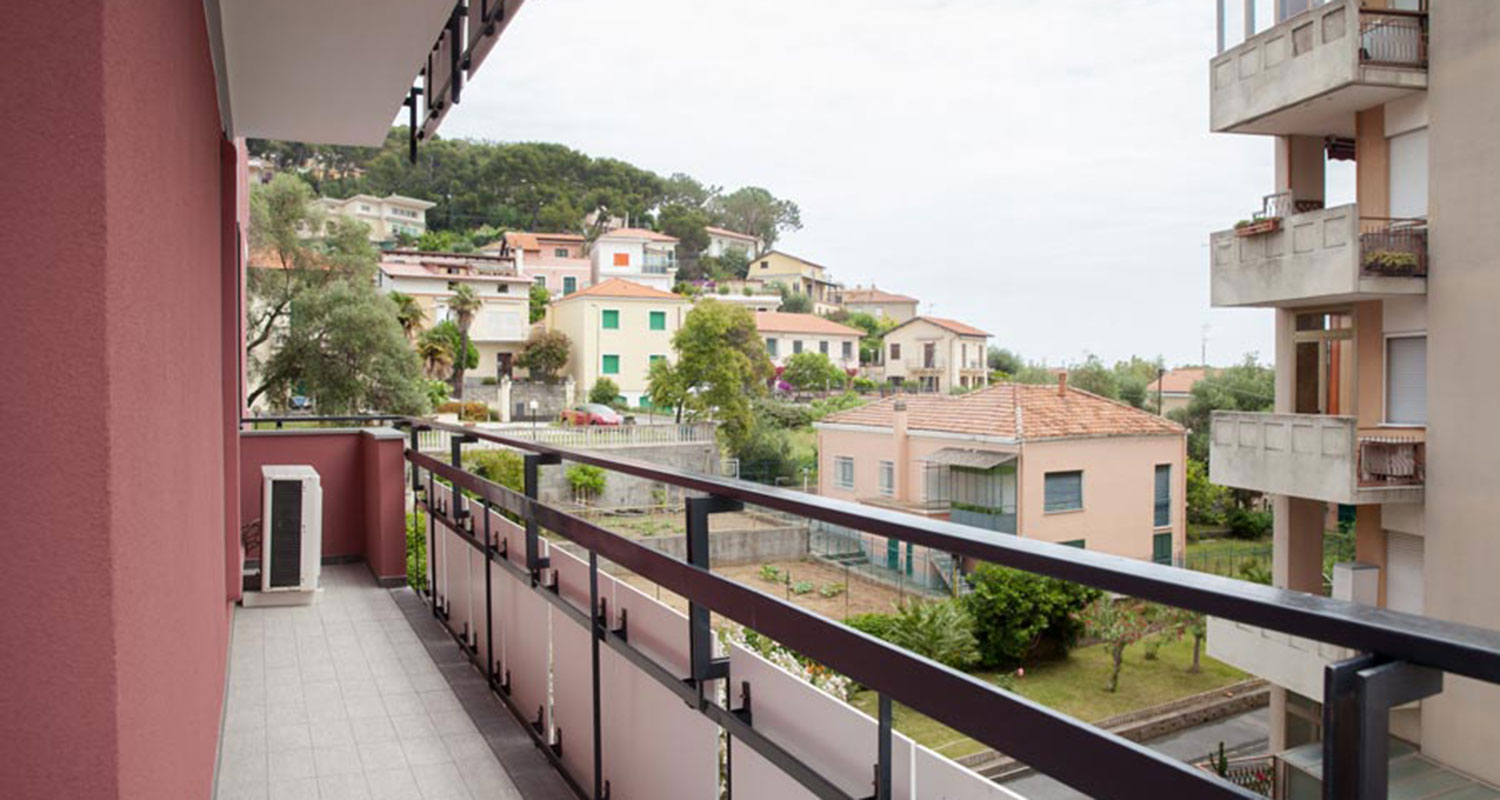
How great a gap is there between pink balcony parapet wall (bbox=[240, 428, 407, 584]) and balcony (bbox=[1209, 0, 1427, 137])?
10228 mm

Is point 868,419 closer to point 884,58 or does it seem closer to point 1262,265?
point 1262,265

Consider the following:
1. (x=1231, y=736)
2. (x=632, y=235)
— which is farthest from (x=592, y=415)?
(x=632, y=235)

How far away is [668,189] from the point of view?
67.5 metres

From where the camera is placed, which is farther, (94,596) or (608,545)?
(608,545)

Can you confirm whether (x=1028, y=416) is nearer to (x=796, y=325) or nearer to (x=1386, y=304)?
(x=1386, y=304)

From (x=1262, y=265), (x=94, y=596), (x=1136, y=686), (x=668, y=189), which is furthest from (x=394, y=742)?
(x=668, y=189)

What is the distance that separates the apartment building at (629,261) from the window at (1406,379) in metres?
40.0

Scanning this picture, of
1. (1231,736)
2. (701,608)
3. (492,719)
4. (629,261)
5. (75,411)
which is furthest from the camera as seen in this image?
(629,261)

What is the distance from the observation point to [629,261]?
5025 cm

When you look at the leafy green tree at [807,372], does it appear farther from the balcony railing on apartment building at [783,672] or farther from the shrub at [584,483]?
the balcony railing on apartment building at [783,672]

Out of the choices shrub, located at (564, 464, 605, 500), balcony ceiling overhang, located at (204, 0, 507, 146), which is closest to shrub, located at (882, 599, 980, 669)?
balcony ceiling overhang, located at (204, 0, 507, 146)

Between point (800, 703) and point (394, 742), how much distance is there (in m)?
1.97

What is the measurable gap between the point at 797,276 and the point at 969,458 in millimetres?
41271

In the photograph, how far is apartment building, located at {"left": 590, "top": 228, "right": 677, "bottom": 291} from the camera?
4978 cm
